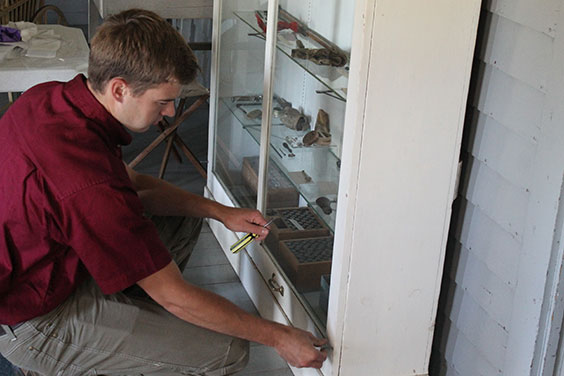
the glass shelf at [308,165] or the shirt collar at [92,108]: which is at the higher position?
the shirt collar at [92,108]

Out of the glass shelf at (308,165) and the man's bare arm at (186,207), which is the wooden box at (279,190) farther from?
the man's bare arm at (186,207)

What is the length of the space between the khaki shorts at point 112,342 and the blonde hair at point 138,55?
0.65m

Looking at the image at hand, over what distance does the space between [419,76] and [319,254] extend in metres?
0.83

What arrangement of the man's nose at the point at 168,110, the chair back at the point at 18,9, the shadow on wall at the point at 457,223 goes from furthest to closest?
the chair back at the point at 18,9 < the shadow on wall at the point at 457,223 < the man's nose at the point at 168,110

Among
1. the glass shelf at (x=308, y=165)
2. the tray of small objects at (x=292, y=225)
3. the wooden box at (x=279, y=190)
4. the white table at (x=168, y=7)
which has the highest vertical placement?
the white table at (x=168, y=7)

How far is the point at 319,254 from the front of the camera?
108 inches

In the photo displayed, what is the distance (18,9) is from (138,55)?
10.7 ft

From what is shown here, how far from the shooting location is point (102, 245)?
2.01m

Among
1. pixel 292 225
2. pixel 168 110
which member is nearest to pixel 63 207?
pixel 168 110

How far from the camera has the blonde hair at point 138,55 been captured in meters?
2.09

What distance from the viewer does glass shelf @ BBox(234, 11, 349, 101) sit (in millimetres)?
2479

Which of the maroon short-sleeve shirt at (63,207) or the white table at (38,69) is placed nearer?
the maroon short-sleeve shirt at (63,207)

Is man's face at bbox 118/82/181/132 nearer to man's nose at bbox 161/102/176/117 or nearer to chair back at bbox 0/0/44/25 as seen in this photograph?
man's nose at bbox 161/102/176/117

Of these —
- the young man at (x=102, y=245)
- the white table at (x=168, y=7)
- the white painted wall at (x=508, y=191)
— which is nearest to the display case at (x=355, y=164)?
the white painted wall at (x=508, y=191)
